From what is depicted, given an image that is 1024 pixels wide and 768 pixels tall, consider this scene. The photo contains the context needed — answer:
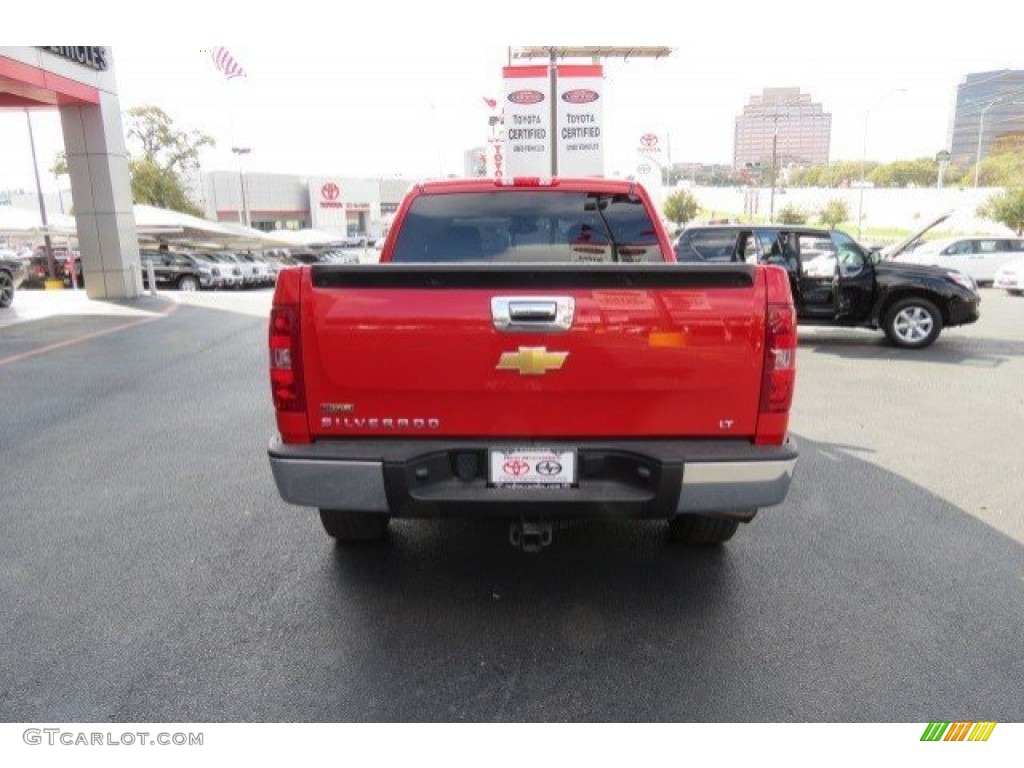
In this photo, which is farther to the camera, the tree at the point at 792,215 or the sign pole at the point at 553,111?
the tree at the point at 792,215

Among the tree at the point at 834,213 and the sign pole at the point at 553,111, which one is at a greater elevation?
the sign pole at the point at 553,111

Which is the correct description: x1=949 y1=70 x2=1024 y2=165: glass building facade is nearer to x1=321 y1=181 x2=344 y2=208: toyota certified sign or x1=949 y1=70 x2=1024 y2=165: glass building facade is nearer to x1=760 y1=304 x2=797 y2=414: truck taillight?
x1=321 y1=181 x2=344 y2=208: toyota certified sign

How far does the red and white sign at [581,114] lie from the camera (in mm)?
15102

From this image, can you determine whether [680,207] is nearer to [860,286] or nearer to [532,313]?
[860,286]

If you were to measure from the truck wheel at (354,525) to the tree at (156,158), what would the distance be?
52.1 m

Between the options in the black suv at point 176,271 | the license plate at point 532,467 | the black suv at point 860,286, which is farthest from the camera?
the black suv at point 176,271

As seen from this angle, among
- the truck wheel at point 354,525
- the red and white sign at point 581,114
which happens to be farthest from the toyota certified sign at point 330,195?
the truck wheel at point 354,525

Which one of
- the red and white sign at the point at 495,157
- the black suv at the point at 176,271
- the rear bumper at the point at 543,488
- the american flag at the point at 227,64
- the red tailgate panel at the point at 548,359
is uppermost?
the american flag at the point at 227,64

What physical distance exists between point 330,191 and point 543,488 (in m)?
82.5

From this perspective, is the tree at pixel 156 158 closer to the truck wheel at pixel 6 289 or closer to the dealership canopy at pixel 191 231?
the dealership canopy at pixel 191 231

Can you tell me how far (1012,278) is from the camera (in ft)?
61.5

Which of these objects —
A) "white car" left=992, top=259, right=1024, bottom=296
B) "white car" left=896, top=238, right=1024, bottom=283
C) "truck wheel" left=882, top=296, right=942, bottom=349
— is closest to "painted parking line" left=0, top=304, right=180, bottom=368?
"truck wheel" left=882, top=296, right=942, bottom=349

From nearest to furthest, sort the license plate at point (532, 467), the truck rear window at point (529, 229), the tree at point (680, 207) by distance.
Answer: the license plate at point (532, 467) → the truck rear window at point (529, 229) → the tree at point (680, 207)
